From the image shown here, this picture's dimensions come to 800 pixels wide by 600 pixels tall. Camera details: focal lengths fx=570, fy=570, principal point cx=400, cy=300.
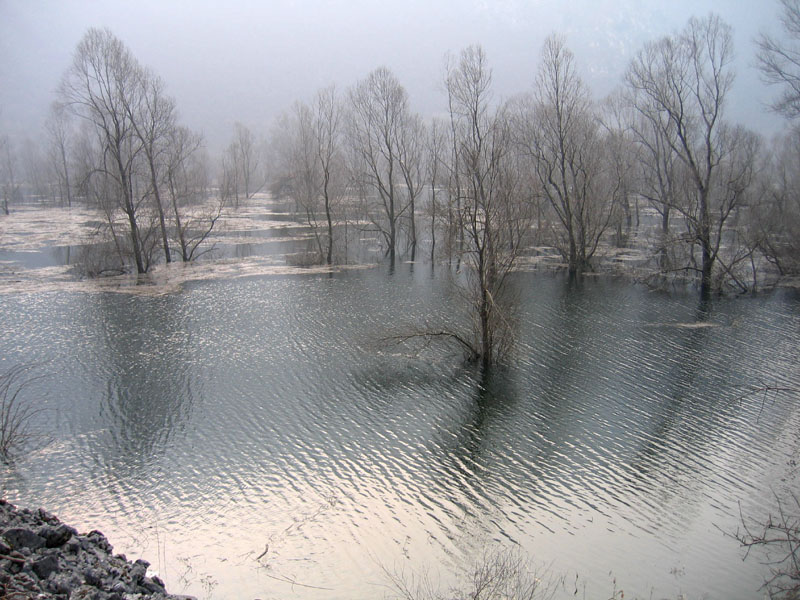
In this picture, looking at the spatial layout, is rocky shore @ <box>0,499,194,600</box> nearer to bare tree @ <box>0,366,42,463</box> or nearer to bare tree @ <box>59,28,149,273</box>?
bare tree @ <box>0,366,42,463</box>

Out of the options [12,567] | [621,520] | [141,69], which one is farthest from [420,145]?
[12,567]

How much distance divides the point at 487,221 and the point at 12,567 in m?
10.5

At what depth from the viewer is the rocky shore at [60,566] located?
5.50m

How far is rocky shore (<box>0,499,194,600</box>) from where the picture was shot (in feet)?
18.0

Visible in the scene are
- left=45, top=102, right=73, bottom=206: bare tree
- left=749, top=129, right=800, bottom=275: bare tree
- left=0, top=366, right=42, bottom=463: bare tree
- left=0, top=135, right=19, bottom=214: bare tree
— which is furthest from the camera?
left=0, top=135, right=19, bottom=214: bare tree

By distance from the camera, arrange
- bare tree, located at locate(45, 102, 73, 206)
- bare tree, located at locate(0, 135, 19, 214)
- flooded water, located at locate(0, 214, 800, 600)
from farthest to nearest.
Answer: bare tree, located at locate(0, 135, 19, 214)
bare tree, located at locate(45, 102, 73, 206)
flooded water, located at locate(0, 214, 800, 600)

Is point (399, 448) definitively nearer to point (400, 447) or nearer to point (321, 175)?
point (400, 447)

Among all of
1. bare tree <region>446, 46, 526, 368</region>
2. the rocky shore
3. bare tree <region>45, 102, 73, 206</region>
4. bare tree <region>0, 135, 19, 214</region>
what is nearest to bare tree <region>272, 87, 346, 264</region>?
bare tree <region>446, 46, 526, 368</region>

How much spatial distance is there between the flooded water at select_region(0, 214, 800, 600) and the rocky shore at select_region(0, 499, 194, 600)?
0.82 m

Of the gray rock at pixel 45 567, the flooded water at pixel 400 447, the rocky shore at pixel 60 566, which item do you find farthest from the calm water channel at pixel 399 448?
the gray rock at pixel 45 567

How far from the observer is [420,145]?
36.5 m

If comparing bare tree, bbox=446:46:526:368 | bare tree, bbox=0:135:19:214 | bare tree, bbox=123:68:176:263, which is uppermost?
bare tree, bbox=0:135:19:214

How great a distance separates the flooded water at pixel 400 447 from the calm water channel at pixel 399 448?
46 mm

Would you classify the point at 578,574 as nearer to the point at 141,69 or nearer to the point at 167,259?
the point at 167,259
